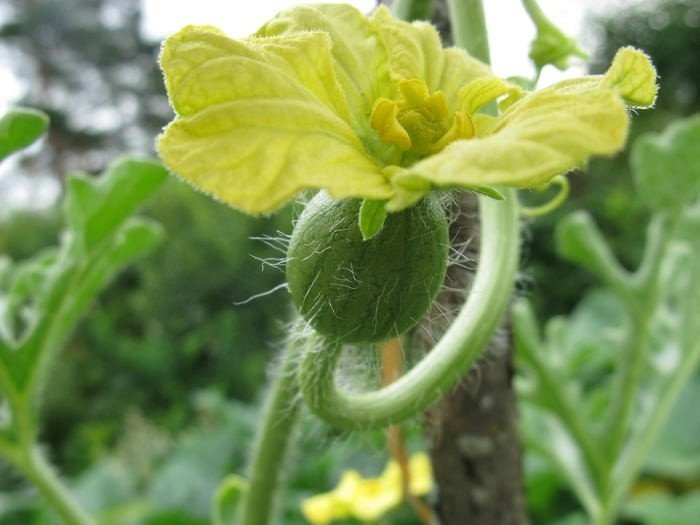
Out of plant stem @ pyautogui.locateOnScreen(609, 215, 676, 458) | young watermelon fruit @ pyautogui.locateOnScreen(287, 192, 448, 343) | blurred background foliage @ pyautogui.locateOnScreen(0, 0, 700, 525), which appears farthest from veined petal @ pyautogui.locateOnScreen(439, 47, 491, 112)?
plant stem @ pyautogui.locateOnScreen(609, 215, 676, 458)

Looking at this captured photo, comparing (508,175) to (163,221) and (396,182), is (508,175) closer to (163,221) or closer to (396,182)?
(396,182)

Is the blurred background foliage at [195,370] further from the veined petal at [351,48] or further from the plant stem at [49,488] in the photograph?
the plant stem at [49,488]

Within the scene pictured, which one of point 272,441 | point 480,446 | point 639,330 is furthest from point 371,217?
point 639,330

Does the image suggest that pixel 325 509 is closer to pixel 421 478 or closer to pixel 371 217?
pixel 421 478

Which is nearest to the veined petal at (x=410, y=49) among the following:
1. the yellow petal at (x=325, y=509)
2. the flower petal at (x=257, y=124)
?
the flower petal at (x=257, y=124)

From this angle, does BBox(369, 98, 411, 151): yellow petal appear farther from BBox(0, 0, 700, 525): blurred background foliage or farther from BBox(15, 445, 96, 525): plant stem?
BBox(15, 445, 96, 525): plant stem
